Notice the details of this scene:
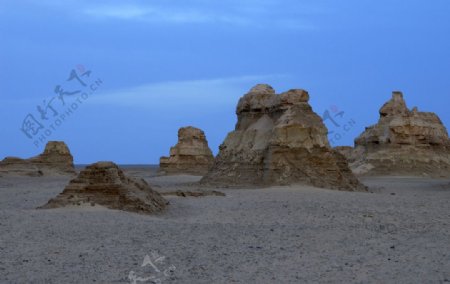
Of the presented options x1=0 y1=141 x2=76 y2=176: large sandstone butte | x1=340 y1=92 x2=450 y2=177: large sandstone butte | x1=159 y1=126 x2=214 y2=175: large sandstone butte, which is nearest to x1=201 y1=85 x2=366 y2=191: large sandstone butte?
x1=340 y1=92 x2=450 y2=177: large sandstone butte

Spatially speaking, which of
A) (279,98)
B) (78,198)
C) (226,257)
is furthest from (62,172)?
(226,257)

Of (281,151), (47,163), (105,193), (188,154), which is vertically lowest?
(105,193)

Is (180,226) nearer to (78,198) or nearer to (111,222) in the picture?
(111,222)

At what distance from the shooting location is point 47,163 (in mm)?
52344

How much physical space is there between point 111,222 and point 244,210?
4698mm

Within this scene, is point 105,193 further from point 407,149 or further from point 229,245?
point 407,149

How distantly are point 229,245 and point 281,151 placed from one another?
1484 cm

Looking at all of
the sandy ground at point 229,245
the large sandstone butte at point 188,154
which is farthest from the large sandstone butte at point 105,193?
the large sandstone butte at point 188,154

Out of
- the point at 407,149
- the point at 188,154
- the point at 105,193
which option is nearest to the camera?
the point at 105,193

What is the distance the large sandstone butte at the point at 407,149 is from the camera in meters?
47.6

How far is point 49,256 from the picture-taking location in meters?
10.0

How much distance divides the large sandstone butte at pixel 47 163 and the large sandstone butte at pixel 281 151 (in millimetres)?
23776

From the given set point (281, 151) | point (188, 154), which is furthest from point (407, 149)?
point (281, 151)

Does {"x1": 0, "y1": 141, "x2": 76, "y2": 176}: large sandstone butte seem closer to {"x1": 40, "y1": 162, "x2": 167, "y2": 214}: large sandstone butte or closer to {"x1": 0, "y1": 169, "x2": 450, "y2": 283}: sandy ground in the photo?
{"x1": 40, "y1": 162, "x2": 167, "y2": 214}: large sandstone butte
